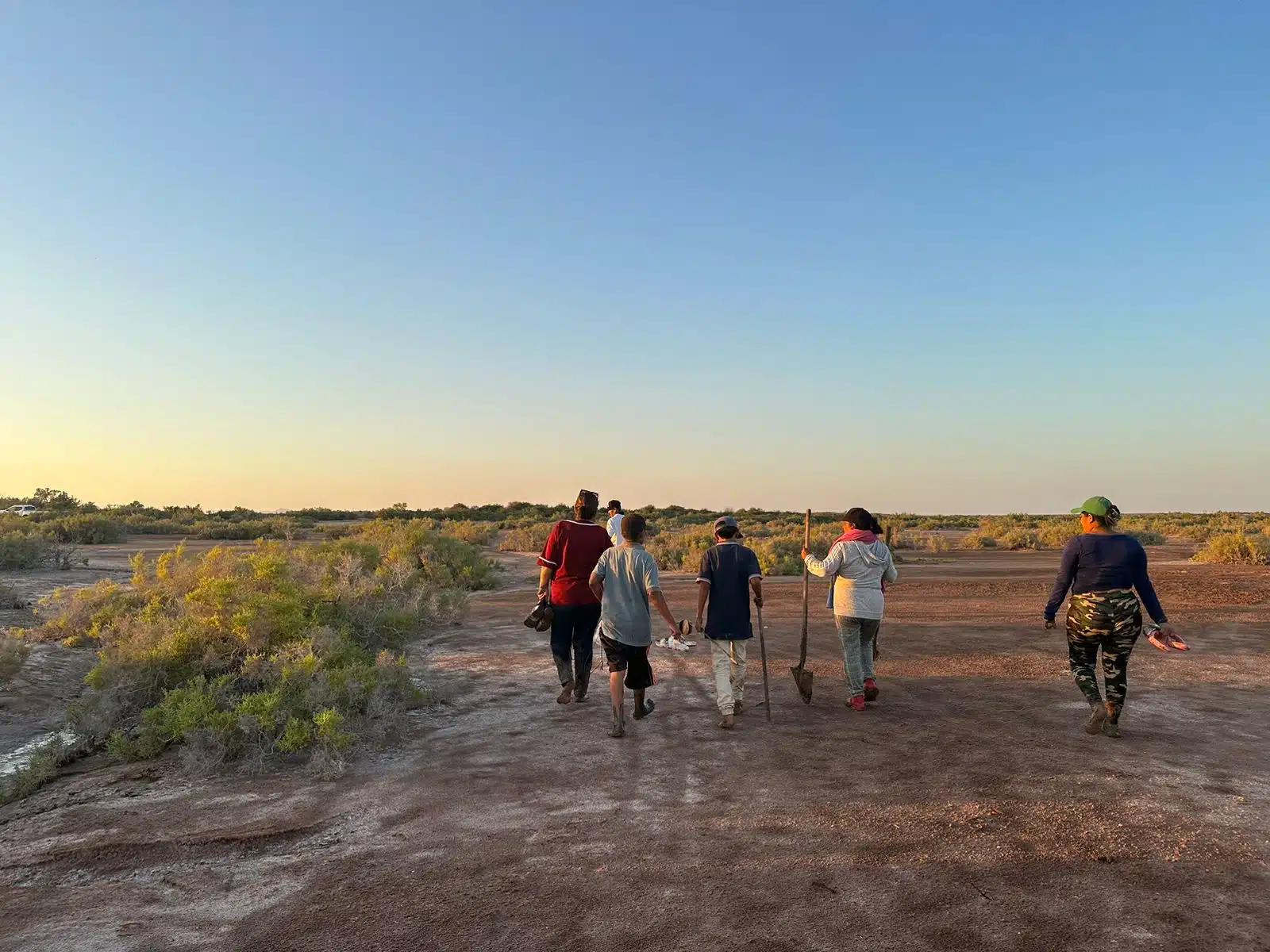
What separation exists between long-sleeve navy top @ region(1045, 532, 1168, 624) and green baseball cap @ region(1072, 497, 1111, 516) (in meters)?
0.19

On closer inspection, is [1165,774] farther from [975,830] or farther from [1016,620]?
[1016,620]

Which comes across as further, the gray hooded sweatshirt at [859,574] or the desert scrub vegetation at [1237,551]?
the desert scrub vegetation at [1237,551]

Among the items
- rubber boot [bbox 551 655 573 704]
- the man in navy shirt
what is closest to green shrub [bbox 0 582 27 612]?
rubber boot [bbox 551 655 573 704]

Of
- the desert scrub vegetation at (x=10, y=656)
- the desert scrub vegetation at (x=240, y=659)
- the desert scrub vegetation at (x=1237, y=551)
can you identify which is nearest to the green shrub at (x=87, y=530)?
the desert scrub vegetation at (x=240, y=659)

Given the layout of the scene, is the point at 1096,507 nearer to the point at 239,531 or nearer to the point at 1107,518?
the point at 1107,518

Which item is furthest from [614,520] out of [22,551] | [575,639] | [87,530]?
[87,530]

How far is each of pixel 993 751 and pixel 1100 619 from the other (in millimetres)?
1522

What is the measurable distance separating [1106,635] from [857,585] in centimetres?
216

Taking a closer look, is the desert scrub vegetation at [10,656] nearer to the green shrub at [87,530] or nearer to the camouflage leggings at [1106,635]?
the camouflage leggings at [1106,635]

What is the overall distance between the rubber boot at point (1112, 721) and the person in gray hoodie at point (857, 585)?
204 centimetres

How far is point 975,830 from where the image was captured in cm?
475

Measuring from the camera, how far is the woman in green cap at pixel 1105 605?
6.63 metres

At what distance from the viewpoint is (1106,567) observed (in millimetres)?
6703

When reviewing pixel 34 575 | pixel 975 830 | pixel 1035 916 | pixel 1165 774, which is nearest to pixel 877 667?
pixel 1165 774
